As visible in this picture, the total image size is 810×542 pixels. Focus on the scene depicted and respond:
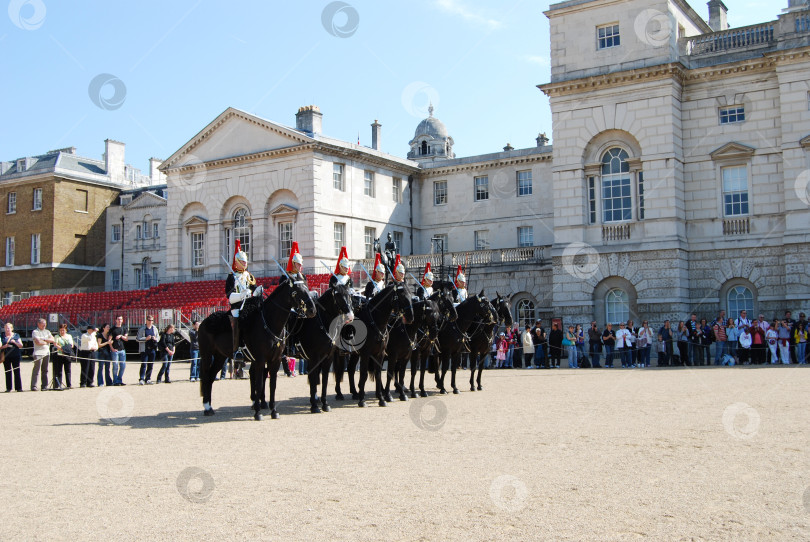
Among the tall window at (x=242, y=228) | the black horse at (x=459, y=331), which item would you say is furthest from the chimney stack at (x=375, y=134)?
the black horse at (x=459, y=331)

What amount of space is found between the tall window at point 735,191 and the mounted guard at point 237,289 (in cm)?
2400

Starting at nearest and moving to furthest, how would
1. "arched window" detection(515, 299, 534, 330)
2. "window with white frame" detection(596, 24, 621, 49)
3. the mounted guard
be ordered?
the mounted guard < "window with white frame" detection(596, 24, 621, 49) < "arched window" detection(515, 299, 534, 330)

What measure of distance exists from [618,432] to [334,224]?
32.9 metres

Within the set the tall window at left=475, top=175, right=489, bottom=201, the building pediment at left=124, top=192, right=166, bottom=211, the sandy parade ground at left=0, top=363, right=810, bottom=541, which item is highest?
the building pediment at left=124, top=192, right=166, bottom=211

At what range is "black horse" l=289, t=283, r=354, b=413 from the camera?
14672 mm

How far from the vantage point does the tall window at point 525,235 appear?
44.8 m

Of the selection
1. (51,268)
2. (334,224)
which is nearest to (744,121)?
(334,224)

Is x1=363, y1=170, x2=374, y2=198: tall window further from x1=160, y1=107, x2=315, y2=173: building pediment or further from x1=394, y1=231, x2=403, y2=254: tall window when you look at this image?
x1=160, y1=107, x2=315, y2=173: building pediment

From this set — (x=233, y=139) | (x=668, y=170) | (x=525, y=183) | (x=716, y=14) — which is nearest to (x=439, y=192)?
(x=525, y=183)

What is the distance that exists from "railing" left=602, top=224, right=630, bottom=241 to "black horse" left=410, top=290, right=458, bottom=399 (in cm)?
1703

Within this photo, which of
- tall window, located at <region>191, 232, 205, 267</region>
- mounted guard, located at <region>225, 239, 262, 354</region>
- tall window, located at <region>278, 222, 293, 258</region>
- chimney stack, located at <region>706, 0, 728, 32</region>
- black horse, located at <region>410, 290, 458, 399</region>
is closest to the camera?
mounted guard, located at <region>225, 239, 262, 354</region>

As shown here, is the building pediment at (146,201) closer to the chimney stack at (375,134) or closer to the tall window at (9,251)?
the tall window at (9,251)

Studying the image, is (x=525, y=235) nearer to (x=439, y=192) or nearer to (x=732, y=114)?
(x=439, y=192)

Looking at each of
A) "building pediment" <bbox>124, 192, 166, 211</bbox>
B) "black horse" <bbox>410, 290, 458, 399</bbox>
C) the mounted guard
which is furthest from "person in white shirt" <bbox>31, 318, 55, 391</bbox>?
"building pediment" <bbox>124, 192, 166, 211</bbox>
